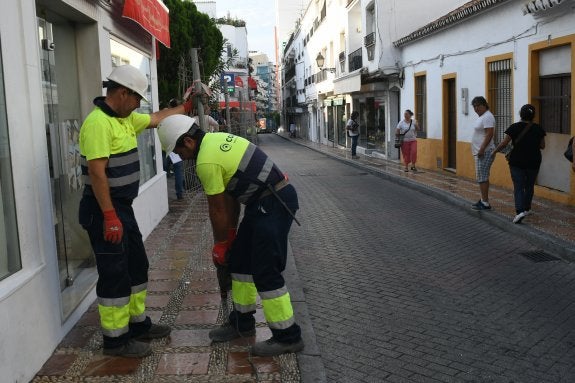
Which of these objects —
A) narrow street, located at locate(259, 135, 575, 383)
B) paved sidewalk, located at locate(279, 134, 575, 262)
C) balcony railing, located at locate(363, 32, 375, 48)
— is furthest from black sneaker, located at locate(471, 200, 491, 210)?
balcony railing, located at locate(363, 32, 375, 48)

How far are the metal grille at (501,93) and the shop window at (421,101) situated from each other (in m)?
4.89

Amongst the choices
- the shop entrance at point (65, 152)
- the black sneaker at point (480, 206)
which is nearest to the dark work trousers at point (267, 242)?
the shop entrance at point (65, 152)

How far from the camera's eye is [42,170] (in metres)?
4.39

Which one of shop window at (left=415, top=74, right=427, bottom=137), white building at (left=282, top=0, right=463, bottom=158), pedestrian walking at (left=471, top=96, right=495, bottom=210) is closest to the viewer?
pedestrian walking at (left=471, top=96, right=495, bottom=210)

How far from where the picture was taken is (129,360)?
4234mm

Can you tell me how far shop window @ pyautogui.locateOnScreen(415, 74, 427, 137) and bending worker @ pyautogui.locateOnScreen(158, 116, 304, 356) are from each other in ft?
48.7

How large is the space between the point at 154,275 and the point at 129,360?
7.36ft

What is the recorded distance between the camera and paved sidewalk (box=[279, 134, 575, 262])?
25.1 feet

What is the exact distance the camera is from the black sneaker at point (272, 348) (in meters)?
4.25

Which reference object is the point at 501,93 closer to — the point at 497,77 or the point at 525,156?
the point at 497,77

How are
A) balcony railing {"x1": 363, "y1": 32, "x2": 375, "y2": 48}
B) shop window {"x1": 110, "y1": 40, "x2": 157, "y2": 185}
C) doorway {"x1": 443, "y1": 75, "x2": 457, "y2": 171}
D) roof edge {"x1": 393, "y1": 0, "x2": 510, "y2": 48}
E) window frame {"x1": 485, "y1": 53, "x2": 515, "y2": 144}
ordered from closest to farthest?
shop window {"x1": 110, "y1": 40, "x2": 157, "y2": 185}
window frame {"x1": 485, "y1": 53, "x2": 515, "y2": 144}
roof edge {"x1": 393, "y1": 0, "x2": 510, "y2": 48}
doorway {"x1": 443, "y1": 75, "x2": 457, "y2": 171}
balcony railing {"x1": 363, "y1": 32, "x2": 375, "y2": 48}

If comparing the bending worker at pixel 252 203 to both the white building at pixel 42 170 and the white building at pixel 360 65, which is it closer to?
the white building at pixel 42 170

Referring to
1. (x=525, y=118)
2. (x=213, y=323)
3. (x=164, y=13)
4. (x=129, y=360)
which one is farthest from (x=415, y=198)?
(x=129, y=360)

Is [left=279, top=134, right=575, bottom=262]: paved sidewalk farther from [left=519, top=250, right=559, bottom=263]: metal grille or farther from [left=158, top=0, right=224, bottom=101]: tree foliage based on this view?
[left=158, top=0, right=224, bottom=101]: tree foliage
